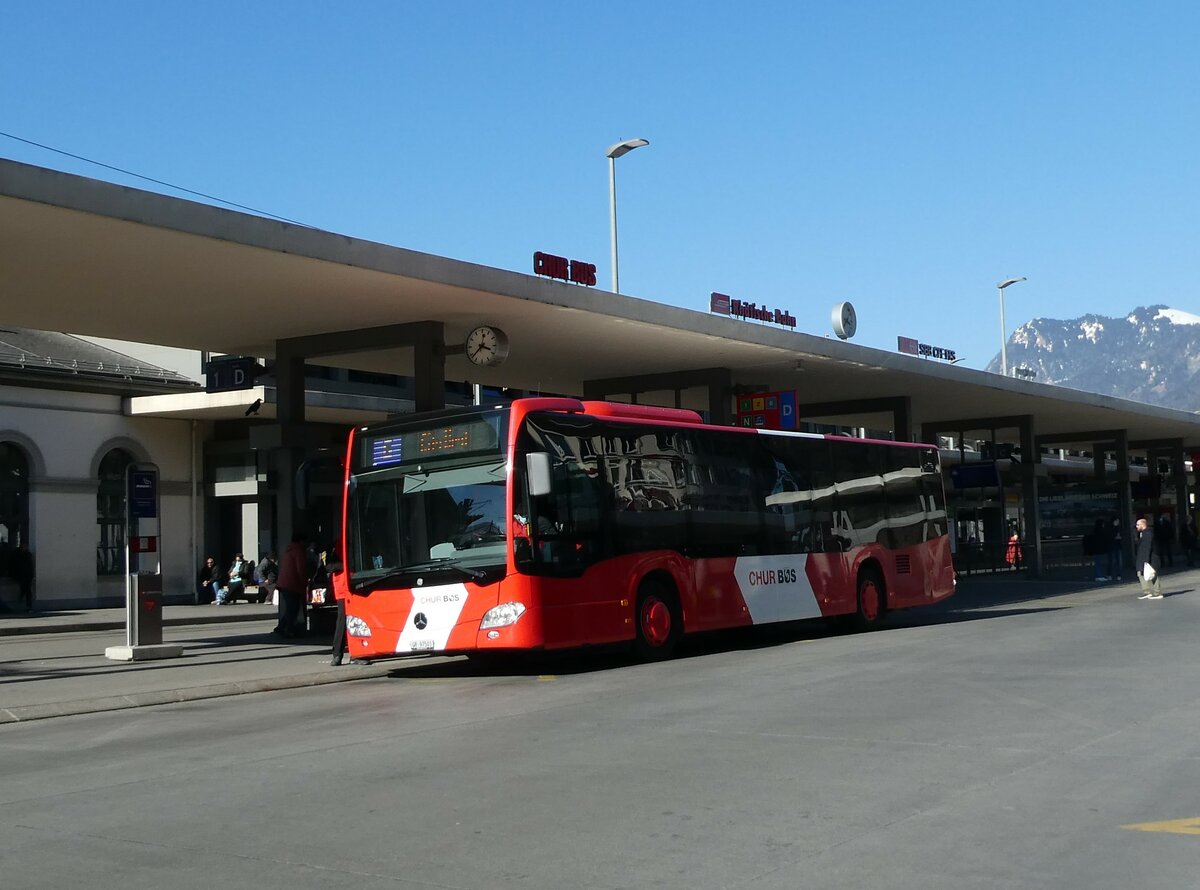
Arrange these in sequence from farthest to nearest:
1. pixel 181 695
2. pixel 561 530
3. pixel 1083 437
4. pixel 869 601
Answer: pixel 1083 437 → pixel 869 601 → pixel 561 530 → pixel 181 695

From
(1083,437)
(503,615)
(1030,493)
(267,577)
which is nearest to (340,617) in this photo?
(503,615)

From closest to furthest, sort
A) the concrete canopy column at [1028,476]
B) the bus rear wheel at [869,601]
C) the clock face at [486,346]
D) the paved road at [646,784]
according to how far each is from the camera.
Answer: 1. the paved road at [646,784]
2. the clock face at [486,346]
3. the bus rear wheel at [869,601]
4. the concrete canopy column at [1028,476]

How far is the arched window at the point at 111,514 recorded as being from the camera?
127 ft

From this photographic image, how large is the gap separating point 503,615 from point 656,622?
2.81 m

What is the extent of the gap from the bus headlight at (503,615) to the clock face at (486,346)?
23.2 feet

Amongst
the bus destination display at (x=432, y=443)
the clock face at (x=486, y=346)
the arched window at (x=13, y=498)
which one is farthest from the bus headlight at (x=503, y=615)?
the arched window at (x=13, y=498)

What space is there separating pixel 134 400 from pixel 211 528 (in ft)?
16.7

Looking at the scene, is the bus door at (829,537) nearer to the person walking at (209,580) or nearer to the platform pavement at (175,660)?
the platform pavement at (175,660)

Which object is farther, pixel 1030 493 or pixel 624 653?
pixel 1030 493

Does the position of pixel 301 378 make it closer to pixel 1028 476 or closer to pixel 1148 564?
pixel 1148 564

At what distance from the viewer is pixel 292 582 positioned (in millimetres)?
22484

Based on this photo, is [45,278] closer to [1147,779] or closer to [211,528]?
[1147,779]

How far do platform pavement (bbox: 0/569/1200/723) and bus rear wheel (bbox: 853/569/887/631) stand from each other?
5458 millimetres

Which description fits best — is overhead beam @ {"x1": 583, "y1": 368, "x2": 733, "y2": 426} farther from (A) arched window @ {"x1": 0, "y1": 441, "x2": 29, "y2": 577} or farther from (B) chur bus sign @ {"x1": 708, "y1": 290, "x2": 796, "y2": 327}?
(A) arched window @ {"x1": 0, "y1": 441, "x2": 29, "y2": 577}
